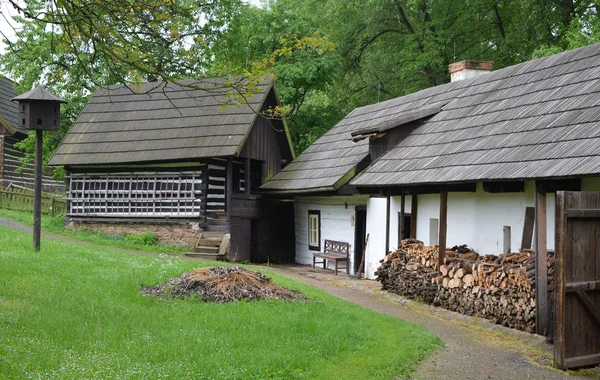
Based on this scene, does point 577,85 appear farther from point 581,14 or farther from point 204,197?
point 581,14

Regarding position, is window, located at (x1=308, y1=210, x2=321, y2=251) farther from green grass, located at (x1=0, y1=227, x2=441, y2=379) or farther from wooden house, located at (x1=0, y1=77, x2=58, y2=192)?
wooden house, located at (x1=0, y1=77, x2=58, y2=192)

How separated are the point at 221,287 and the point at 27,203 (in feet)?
64.8

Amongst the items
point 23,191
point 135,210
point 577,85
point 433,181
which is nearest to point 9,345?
point 433,181

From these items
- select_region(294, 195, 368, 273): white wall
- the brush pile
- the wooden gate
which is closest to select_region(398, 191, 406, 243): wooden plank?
select_region(294, 195, 368, 273): white wall

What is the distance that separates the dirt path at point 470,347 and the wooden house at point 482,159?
1.54 meters

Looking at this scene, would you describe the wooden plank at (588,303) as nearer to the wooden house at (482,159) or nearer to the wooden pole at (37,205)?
the wooden house at (482,159)

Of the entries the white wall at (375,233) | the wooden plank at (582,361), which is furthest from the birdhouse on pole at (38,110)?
the wooden plank at (582,361)

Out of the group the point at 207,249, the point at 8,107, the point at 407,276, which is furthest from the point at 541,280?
the point at 8,107

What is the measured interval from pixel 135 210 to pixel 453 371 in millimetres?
16573

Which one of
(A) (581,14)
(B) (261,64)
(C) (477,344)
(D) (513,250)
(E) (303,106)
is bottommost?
(C) (477,344)

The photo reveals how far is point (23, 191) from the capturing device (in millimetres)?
29234

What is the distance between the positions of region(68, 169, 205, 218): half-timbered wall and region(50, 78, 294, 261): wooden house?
0.03 meters

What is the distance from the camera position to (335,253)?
19875 mm

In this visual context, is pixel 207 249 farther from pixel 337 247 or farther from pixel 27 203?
pixel 27 203
